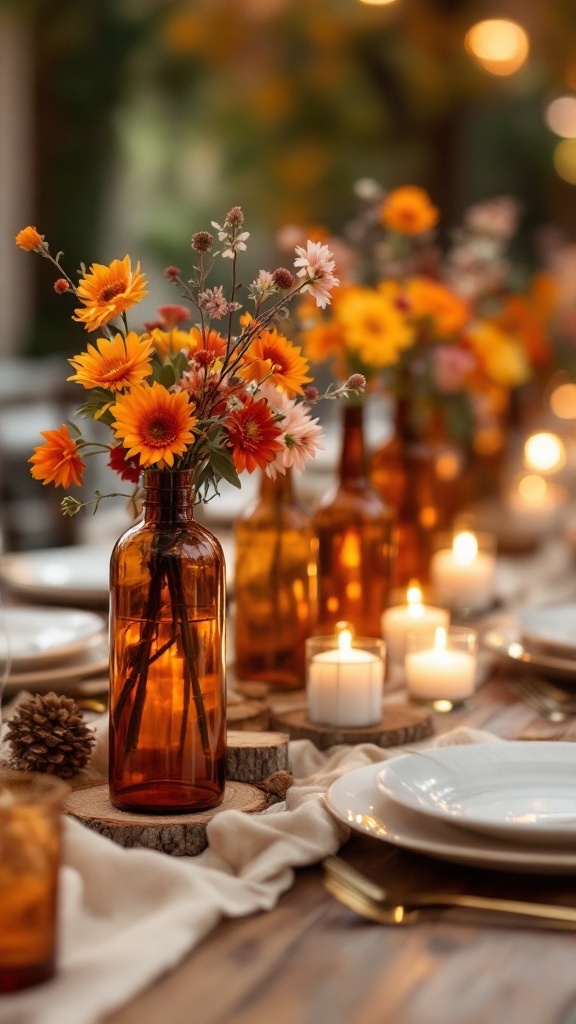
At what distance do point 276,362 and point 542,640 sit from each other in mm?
645

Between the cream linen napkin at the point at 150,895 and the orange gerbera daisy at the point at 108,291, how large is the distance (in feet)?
1.20

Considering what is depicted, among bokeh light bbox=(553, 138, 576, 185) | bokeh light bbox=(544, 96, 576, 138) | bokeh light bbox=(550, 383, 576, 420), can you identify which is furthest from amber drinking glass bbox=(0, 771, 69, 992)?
bokeh light bbox=(553, 138, 576, 185)

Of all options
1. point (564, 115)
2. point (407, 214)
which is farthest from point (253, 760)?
point (564, 115)

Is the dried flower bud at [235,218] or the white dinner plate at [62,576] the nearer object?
the dried flower bud at [235,218]

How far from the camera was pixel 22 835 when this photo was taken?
2.41 feet

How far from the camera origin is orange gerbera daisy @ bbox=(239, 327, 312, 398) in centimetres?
107

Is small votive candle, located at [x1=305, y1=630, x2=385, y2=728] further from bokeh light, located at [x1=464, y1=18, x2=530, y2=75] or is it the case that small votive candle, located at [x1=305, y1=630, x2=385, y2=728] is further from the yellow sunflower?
bokeh light, located at [x1=464, y1=18, x2=530, y2=75]

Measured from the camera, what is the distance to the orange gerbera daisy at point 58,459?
40.4 inches

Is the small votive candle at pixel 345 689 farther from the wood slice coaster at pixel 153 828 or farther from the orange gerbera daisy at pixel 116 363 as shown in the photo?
the orange gerbera daisy at pixel 116 363

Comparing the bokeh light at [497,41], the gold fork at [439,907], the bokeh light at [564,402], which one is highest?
the bokeh light at [497,41]

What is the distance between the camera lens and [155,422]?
0.98m

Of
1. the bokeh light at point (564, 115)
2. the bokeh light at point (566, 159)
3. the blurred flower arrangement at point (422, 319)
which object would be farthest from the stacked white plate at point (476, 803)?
the bokeh light at point (566, 159)

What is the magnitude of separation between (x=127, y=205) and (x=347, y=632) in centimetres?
449

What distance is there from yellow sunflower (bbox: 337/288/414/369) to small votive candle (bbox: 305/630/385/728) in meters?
0.46
